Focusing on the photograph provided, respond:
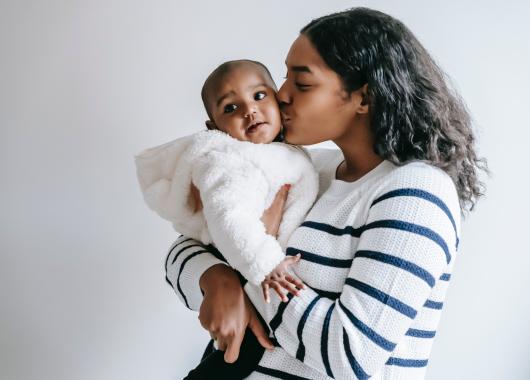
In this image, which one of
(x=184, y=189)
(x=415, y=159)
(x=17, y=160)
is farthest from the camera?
(x=17, y=160)

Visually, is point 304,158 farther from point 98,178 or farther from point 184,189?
point 98,178

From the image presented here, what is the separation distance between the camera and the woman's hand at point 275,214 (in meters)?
1.08

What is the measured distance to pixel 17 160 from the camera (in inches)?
62.9

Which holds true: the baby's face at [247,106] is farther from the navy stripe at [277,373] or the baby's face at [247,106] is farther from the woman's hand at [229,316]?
the navy stripe at [277,373]

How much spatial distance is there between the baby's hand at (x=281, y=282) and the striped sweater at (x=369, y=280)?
2cm

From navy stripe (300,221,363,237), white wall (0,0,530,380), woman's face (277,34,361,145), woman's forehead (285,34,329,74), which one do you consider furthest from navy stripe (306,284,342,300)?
white wall (0,0,530,380)

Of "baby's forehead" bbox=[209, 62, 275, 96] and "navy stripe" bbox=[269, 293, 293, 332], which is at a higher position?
"baby's forehead" bbox=[209, 62, 275, 96]

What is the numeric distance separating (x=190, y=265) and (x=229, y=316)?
8.4 inches

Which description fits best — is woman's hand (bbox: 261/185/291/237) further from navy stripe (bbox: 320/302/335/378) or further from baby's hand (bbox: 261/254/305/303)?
navy stripe (bbox: 320/302/335/378)

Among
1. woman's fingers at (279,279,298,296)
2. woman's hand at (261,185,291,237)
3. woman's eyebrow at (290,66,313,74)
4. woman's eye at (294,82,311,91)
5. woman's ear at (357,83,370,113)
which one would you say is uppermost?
woman's eyebrow at (290,66,313,74)

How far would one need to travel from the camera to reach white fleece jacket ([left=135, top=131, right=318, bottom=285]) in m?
0.97

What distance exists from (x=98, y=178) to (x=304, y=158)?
0.78 meters

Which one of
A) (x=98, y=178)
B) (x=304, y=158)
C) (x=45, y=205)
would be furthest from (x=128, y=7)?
(x=304, y=158)

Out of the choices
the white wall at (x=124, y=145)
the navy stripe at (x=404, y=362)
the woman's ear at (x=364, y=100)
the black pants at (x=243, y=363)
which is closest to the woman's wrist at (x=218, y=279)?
the black pants at (x=243, y=363)
